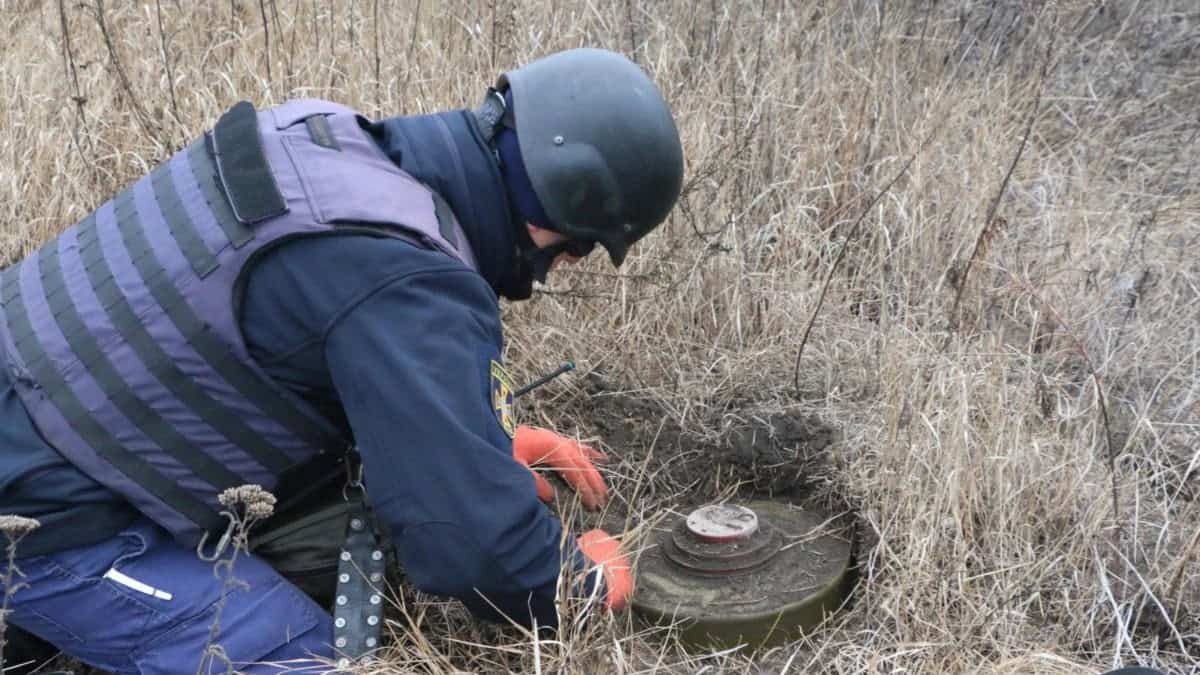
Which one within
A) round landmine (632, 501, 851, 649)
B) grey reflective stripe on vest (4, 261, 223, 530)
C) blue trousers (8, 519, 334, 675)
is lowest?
round landmine (632, 501, 851, 649)

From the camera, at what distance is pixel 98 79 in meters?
4.13

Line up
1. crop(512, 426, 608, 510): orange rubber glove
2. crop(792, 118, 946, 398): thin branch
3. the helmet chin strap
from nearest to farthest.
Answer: the helmet chin strap < crop(512, 426, 608, 510): orange rubber glove < crop(792, 118, 946, 398): thin branch

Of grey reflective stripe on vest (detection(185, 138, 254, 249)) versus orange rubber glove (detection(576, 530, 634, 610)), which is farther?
orange rubber glove (detection(576, 530, 634, 610))

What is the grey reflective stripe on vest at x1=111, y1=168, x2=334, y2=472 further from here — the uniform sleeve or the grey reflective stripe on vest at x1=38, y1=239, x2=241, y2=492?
the uniform sleeve

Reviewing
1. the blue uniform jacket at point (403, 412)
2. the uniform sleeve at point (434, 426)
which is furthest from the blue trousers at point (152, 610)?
the uniform sleeve at point (434, 426)

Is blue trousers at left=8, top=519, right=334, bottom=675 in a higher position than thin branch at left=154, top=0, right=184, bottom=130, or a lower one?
lower

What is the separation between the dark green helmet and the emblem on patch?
40 centimetres

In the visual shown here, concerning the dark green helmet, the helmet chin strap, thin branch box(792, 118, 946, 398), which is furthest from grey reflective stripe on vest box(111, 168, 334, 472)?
thin branch box(792, 118, 946, 398)

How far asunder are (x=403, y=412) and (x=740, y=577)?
1.15 m

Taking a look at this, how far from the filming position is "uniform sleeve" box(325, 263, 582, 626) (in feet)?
6.76

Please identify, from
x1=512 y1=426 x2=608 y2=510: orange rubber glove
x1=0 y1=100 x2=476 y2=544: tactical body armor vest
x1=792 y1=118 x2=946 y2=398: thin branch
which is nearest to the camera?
x1=0 y1=100 x2=476 y2=544: tactical body armor vest

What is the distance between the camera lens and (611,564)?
105 inches

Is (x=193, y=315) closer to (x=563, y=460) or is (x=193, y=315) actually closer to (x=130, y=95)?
(x=563, y=460)

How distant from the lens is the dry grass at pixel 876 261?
272 cm
